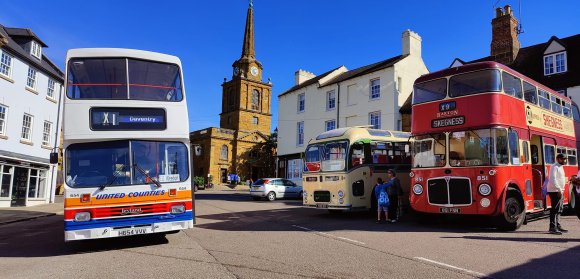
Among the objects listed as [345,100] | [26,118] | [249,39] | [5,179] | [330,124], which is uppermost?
[249,39]

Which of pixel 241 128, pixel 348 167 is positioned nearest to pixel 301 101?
pixel 348 167

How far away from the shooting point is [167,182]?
8.95 meters

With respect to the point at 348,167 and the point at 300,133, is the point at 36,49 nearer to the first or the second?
the point at 300,133

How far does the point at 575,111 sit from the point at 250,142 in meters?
50.8

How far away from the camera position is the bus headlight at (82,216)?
27.0 feet

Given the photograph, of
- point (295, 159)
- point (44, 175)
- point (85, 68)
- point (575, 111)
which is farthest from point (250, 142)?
point (85, 68)

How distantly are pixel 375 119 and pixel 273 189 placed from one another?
878 centimetres

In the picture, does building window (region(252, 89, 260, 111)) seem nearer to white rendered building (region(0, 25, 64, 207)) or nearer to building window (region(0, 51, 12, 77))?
white rendered building (region(0, 25, 64, 207))

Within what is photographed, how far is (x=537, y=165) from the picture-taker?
42.3ft

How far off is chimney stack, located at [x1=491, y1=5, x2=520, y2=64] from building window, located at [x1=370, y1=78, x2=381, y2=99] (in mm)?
7852

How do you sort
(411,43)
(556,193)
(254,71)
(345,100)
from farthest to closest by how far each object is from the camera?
(254,71), (345,100), (411,43), (556,193)

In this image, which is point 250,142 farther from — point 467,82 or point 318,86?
point 467,82

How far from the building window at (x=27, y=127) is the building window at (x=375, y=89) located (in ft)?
71.8

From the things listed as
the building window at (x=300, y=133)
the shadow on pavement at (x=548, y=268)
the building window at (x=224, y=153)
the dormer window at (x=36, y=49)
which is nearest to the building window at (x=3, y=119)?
the dormer window at (x=36, y=49)
